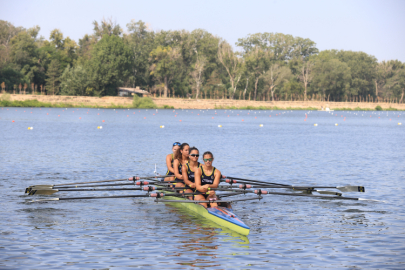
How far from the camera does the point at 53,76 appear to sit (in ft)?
363

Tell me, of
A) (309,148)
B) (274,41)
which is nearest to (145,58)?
(274,41)

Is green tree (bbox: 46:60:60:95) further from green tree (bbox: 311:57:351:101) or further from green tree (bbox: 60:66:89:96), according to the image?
green tree (bbox: 311:57:351:101)

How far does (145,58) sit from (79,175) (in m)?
99.3

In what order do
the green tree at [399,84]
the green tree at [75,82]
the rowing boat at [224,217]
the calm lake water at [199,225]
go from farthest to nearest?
the green tree at [399,84] → the green tree at [75,82] → the rowing boat at [224,217] → the calm lake water at [199,225]

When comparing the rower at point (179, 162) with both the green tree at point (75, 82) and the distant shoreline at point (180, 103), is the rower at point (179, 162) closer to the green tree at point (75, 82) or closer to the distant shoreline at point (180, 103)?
the distant shoreline at point (180, 103)

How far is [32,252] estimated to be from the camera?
10711 millimetres

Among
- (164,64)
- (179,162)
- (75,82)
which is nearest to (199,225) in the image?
(179,162)

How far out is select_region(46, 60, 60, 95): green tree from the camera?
362 feet

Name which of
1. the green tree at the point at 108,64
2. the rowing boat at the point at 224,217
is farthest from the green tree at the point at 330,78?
the rowing boat at the point at 224,217

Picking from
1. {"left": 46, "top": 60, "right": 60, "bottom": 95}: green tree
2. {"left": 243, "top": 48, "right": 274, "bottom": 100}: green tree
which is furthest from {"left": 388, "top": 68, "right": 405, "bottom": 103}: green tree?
{"left": 46, "top": 60, "right": 60, "bottom": 95}: green tree

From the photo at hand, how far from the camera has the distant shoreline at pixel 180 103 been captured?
100 metres

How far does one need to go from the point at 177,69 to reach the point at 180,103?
973cm

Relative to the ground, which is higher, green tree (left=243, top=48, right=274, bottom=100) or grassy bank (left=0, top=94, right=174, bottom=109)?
green tree (left=243, top=48, right=274, bottom=100)

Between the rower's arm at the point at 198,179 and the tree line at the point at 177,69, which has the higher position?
the tree line at the point at 177,69
